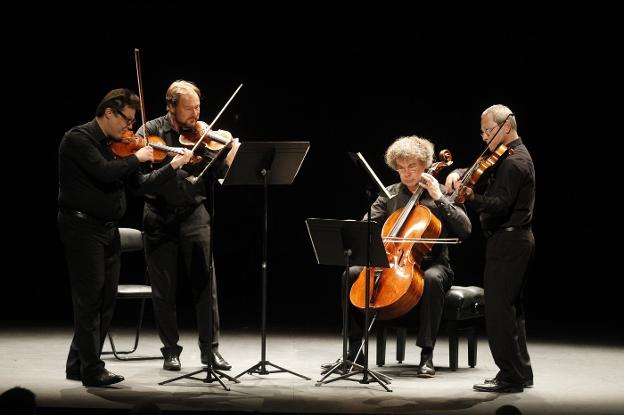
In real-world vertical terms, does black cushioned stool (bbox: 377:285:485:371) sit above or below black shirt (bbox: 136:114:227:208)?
below

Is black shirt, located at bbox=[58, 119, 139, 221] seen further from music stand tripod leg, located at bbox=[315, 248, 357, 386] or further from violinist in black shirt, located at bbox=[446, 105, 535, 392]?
violinist in black shirt, located at bbox=[446, 105, 535, 392]

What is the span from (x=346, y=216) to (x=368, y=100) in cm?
101

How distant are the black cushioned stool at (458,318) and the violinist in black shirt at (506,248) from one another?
552mm

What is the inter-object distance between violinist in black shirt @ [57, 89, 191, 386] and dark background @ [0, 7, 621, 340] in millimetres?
2596

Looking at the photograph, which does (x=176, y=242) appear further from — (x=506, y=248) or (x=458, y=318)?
(x=506, y=248)

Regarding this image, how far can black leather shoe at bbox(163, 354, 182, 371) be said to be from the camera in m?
4.98

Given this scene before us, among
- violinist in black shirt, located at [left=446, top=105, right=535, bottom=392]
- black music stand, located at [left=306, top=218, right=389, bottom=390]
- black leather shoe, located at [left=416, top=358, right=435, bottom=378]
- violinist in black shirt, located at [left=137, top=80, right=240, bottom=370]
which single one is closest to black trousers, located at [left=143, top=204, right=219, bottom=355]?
violinist in black shirt, located at [left=137, top=80, right=240, bottom=370]

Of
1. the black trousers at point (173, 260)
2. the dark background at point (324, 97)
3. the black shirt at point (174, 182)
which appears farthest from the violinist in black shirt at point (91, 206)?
the dark background at point (324, 97)

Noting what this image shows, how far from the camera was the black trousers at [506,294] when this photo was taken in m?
4.50

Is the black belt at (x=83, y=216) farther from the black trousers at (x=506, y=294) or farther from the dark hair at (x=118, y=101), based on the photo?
the black trousers at (x=506, y=294)

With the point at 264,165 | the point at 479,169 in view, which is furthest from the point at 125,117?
the point at 479,169

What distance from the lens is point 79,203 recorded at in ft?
14.6

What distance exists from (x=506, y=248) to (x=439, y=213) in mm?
701

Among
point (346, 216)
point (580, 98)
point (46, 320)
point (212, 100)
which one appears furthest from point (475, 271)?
point (46, 320)
